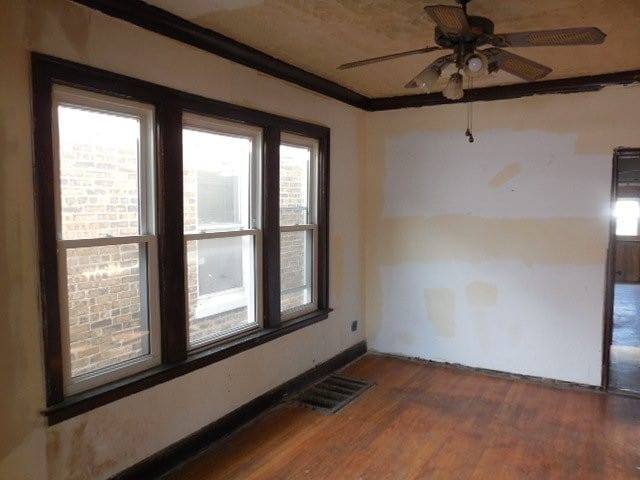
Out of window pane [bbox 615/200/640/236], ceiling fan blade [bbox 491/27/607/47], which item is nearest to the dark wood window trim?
ceiling fan blade [bbox 491/27/607/47]

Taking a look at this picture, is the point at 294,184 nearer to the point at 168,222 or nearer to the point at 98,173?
the point at 168,222

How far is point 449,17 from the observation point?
6.61 ft

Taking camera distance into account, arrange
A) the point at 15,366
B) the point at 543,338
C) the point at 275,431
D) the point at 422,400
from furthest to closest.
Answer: the point at 543,338 → the point at 422,400 → the point at 275,431 → the point at 15,366

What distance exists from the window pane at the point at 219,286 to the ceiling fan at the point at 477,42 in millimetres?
1578

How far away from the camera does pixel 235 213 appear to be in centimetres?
345

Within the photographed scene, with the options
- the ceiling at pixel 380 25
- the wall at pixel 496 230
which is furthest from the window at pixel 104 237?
the wall at pixel 496 230

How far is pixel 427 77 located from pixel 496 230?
7.24ft

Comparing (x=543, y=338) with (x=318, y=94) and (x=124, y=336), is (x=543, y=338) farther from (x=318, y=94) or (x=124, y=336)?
(x=124, y=336)

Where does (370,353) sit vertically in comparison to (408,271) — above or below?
below

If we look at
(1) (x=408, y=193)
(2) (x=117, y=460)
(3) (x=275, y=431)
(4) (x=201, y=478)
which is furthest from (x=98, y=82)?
(1) (x=408, y=193)

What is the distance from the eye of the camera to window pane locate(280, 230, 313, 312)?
4.02 meters

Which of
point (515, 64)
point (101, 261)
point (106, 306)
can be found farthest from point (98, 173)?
point (515, 64)

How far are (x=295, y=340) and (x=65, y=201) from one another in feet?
7.21

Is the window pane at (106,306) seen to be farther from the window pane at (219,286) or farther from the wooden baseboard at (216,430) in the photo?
the wooden baseboard at (216,430)
